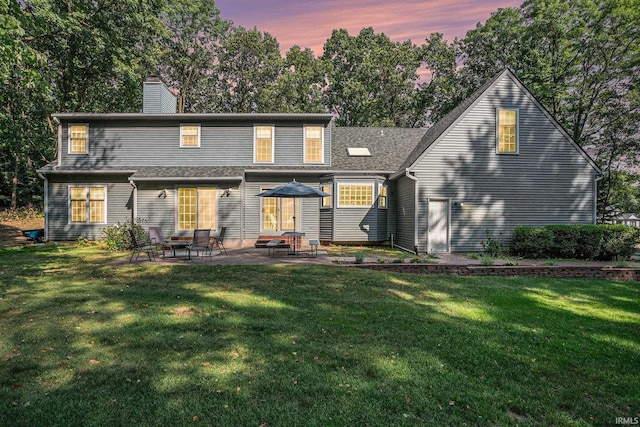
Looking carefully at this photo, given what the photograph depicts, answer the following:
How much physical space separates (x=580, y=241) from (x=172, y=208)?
55.9 ft

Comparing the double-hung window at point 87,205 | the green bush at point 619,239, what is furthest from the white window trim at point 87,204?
the green bush at point 619,239

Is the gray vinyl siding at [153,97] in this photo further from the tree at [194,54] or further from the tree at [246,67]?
the tree at [194,54]

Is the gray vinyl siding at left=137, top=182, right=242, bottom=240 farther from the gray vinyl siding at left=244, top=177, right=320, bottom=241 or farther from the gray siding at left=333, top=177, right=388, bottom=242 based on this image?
the gray siding at left=333, top=177, right=388, bottom=242

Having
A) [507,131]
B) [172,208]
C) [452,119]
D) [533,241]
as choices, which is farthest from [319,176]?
[533,241]

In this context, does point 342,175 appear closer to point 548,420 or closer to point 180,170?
point 180,170

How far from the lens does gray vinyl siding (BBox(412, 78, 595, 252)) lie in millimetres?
13680

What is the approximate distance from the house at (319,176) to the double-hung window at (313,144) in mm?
50

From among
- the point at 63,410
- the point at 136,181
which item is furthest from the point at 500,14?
the point at 63,410

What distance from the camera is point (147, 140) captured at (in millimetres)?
16188

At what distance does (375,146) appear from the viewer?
18.3 meters

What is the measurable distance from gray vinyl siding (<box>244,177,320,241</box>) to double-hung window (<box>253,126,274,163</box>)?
127 cm

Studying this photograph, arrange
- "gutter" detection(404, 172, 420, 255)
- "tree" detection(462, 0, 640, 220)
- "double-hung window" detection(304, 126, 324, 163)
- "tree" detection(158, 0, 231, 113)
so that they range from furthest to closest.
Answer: "tree" detection(158, 0, 231, 113), "tree" detection(462, 0, 640, 220), "double-hung window" detection(304, 126, 324, 163), "gutter" detection(404, 172, 420, 255)

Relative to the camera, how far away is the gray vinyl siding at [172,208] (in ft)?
49.5

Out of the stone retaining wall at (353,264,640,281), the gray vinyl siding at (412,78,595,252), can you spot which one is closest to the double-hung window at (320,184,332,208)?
the gray vinyl siding at (412,78,595,252)
